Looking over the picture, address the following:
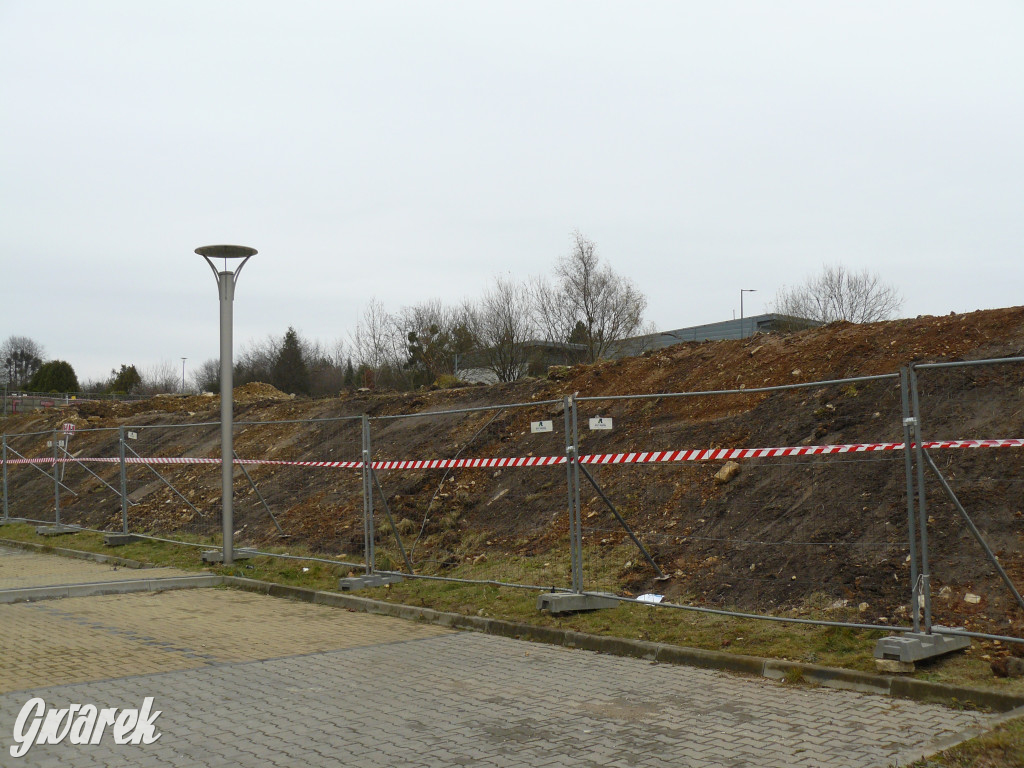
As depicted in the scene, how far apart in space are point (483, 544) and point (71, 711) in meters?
7.10

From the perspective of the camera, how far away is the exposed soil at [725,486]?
8641mm

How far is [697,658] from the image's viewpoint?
749 centimetres

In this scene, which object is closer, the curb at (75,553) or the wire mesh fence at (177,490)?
the curb at (75,553)

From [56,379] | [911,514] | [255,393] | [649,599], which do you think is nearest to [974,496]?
[911,514]

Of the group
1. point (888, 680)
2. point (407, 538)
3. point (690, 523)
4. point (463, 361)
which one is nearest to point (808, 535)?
point (690, 523)

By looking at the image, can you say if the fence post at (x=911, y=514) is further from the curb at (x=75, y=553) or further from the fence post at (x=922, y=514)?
the curb at (x=75, y=553)

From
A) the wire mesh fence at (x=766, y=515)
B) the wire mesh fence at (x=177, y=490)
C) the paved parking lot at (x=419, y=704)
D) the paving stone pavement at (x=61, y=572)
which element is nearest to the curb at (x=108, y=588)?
the paving stone pavement at (x=61, y=572)

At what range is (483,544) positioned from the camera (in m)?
12.8

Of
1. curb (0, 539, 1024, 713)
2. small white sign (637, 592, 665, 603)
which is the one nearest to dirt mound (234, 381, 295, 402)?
curb (0, 539, 1024, 713)

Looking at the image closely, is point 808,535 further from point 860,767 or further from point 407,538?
point 407,538

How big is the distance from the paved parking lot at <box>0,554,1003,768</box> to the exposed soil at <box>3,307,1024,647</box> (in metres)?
1.97

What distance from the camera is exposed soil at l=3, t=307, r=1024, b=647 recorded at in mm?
8641

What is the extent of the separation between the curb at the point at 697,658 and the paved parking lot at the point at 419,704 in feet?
0.52

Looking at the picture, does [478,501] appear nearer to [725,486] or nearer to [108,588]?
[725,486]
